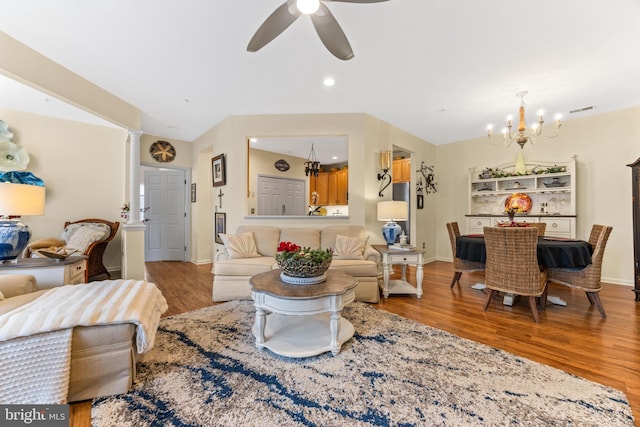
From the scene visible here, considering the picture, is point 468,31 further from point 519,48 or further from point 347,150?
point 347,150

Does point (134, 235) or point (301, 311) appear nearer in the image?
point (301, 311)

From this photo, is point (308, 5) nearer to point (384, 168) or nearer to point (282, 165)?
point (384, 168)

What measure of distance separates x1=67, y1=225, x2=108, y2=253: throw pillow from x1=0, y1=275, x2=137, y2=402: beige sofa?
96.3 inches

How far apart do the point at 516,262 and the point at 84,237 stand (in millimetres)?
5436

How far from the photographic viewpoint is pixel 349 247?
3.48 metres

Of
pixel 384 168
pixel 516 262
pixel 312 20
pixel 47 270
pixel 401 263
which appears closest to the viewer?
pixel 312 20

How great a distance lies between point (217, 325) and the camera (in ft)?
8.14

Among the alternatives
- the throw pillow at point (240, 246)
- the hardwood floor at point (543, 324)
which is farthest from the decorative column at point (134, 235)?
the throw pillow at point (240, 246)

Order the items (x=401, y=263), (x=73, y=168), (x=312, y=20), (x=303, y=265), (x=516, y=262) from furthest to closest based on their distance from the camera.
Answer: (x=73, y=168) < (x=401, y=263) < (x=516, y=262) < (x=303, y=265) < (x=312, y=20)

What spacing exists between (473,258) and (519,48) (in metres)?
2.28

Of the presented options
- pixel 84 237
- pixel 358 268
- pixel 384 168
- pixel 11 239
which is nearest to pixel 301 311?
pixel 358 268

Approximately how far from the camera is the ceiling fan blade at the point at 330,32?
1717mm

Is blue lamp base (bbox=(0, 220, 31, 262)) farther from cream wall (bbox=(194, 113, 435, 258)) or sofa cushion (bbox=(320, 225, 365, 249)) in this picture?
sofa cushion (bbox=(320, 225, 365, 249))

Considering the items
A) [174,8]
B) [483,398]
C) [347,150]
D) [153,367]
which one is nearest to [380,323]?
[483,398]
